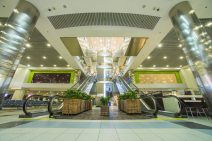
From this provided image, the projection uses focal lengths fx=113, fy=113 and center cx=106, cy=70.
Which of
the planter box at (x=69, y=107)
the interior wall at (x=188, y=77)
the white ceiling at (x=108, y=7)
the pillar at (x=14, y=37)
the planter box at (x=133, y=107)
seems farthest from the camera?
the interior wall at (x=188, y=77)

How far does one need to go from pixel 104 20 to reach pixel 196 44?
3564mm

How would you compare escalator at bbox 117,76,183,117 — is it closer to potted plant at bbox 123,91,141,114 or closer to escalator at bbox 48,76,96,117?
potted plant at bbox 123,91,141,114

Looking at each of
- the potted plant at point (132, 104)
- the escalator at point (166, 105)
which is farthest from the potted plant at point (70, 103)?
the escalator at point (166, 105)

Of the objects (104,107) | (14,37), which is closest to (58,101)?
(104,107)

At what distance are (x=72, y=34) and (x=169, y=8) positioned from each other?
4.60 m

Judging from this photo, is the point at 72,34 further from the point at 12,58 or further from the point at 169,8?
the point at 169,8

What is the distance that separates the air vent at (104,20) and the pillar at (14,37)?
99 cm

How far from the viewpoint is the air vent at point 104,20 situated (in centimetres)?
478

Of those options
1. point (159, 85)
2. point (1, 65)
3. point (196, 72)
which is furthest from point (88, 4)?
point (159, 85)

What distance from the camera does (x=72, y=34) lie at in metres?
6.05

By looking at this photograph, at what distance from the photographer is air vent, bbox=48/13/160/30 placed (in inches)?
188

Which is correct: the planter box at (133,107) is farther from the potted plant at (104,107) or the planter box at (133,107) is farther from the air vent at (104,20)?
the air vent at (104,20)

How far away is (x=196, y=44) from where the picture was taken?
3582mm

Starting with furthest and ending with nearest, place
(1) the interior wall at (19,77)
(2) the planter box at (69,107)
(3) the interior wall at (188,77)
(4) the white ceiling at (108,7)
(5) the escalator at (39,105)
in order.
→ (1) the interior wall at (19,77), (3) the interior wall at (188,77), (2) the planter box at (69,107), (5) the escalator at (39,105), (4) the white ceiling at (108,7)
